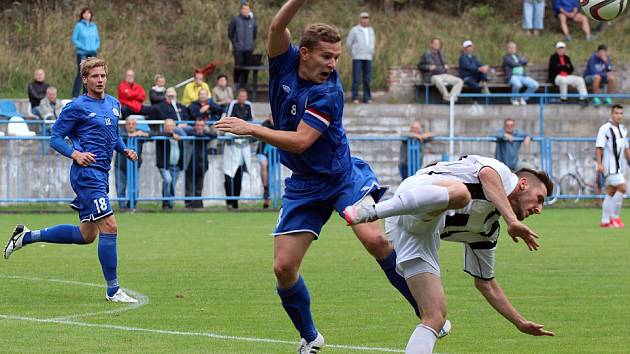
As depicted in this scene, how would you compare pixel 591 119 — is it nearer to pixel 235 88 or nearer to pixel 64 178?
pixel 235 88

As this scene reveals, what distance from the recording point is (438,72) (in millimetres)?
30703

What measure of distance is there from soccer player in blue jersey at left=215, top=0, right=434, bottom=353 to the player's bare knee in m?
1.61

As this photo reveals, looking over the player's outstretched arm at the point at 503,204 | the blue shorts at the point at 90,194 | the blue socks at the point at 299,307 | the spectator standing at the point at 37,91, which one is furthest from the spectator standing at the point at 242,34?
the player's outstretched arm at the point at 503,204

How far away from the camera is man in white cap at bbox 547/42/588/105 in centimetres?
3075

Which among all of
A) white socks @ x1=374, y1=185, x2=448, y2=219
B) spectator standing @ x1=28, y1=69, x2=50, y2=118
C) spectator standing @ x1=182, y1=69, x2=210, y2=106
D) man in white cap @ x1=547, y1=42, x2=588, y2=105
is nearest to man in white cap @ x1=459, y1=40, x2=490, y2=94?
man in white cap @ x1=547, y1=42, x2=588, y2=105

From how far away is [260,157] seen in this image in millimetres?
24578

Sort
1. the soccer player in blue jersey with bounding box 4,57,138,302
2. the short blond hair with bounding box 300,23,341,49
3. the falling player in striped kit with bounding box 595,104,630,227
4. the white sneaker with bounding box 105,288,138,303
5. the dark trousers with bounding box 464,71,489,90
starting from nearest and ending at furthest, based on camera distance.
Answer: the short blond hair with bounding box 300,23,341,49 < the white sneaker with bounding box 105,288,138,303 < the soccer player in blue jersey with bounding box 4,57,138,302 < the falling player in striped kit with bounding box 595,104,630,227 < the dark trousers with bounding box 464,71,489,90

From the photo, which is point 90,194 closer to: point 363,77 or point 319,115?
point 319,115

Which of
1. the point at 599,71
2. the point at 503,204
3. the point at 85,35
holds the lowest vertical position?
the point at 503,204

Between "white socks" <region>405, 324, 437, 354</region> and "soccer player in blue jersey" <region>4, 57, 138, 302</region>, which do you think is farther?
"soccer player in blue jersey" <region>4, 57, 138, 302</region>

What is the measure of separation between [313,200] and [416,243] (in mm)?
1535

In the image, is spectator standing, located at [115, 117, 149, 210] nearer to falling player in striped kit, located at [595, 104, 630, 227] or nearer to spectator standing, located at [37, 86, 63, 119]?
spectator standing, located at [37, 86, 63, 119]

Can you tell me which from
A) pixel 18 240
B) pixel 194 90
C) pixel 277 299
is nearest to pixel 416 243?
pixel 277 299

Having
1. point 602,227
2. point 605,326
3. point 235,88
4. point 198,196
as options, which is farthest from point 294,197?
point 235,88
